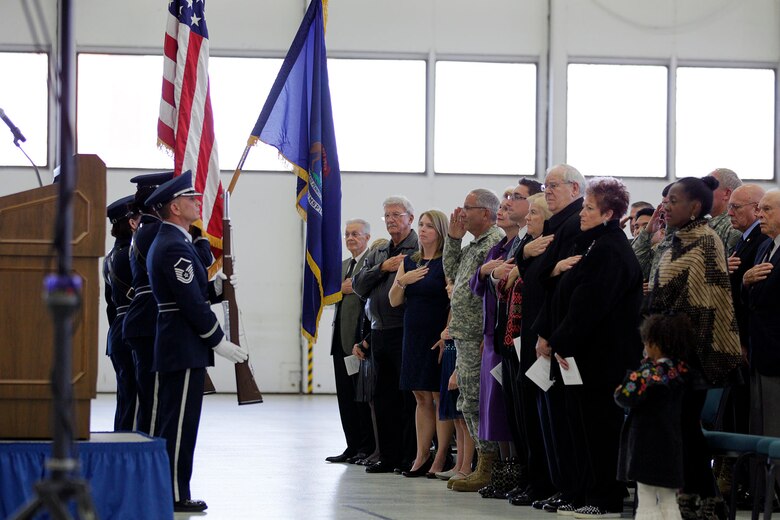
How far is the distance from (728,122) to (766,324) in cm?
976

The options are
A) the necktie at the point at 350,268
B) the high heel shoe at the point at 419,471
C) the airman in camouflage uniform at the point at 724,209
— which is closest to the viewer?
the airman in camouflage uniform at the point at 724,209

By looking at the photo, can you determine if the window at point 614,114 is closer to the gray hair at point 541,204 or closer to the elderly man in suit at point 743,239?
the elderly man in suit at point 743,239

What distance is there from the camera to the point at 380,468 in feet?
24.2

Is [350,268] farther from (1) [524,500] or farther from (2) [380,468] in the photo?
(1) [524,500]

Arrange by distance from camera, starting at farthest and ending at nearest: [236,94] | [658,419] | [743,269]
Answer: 1. [236,94]
2. [743,269]
3. [658,419]

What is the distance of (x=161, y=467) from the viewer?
426cm

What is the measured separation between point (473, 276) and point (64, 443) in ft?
15.0

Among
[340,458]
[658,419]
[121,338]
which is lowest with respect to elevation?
[340,458]

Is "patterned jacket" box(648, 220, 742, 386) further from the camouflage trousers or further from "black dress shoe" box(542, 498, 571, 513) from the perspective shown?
the camouflage trousers

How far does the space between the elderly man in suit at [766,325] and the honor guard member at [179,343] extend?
8.09ft

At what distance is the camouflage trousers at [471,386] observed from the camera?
6.32 metres

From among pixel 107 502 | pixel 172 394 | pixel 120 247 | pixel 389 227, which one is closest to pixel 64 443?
pixel 107 502

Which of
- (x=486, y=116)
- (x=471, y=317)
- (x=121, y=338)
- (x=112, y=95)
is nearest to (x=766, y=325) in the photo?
(x=471, y=317)

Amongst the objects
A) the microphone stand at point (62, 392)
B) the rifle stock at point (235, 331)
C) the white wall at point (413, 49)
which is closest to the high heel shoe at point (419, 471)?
the rifle stock at point (235, 331)
